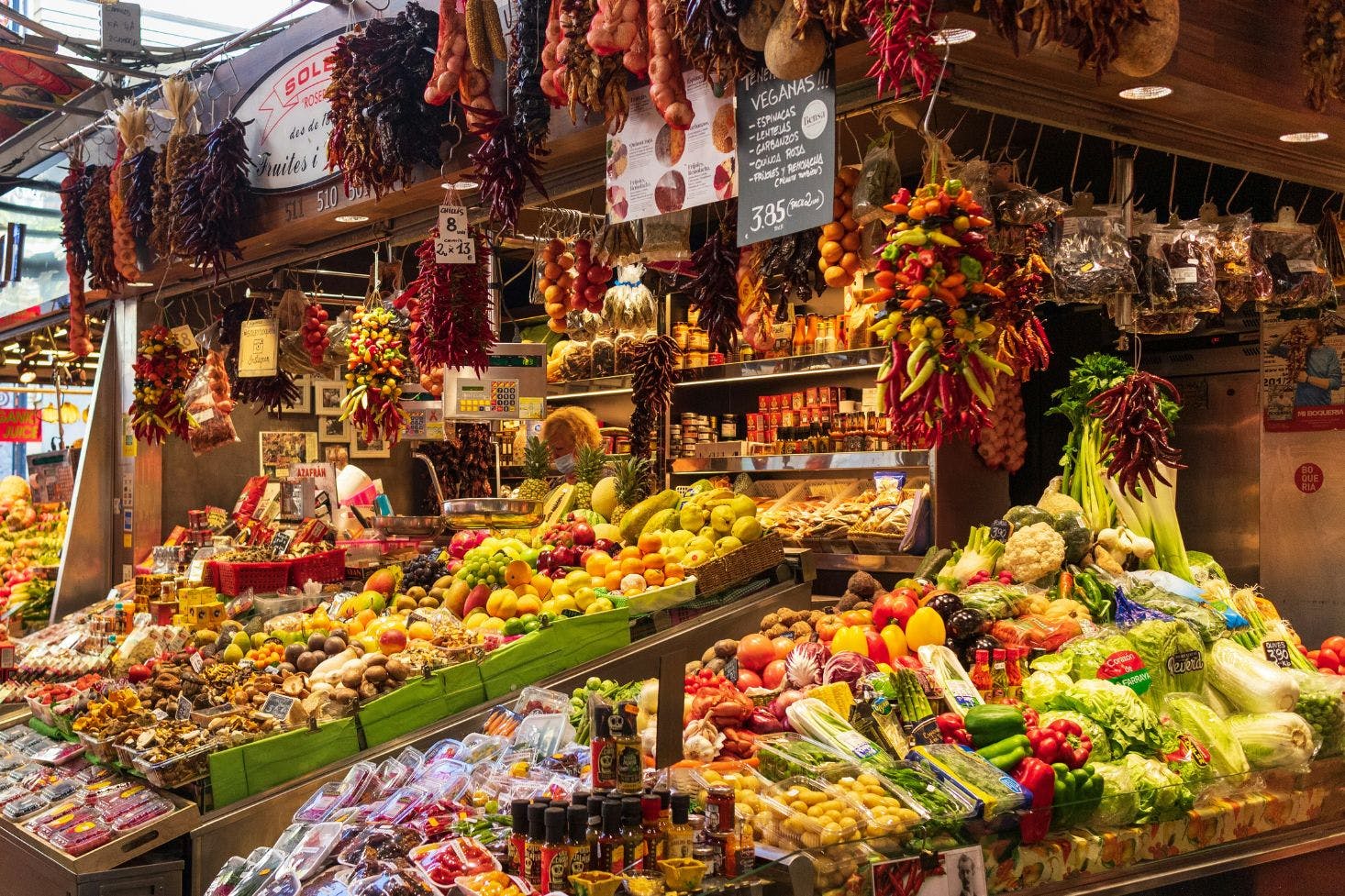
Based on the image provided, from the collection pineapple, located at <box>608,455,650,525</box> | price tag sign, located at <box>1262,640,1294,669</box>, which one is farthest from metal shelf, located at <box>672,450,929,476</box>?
price tag sign, located at <box>1262,640,1294,669</box>

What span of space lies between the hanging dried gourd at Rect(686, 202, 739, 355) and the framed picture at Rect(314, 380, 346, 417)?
583 centimetres

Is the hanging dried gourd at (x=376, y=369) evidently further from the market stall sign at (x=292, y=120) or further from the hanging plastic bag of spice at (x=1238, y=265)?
the hanging plastic bag of spice at (x=1238, y=265)

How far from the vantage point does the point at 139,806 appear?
4.14 metres

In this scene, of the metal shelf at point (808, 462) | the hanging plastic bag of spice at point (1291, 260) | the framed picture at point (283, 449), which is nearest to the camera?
the hanging plastic bag of spice at point (1291, 260)

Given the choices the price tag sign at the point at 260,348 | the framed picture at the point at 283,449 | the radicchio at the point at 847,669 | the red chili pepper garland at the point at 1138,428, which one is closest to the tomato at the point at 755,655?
the radicchio at the point at 847,669

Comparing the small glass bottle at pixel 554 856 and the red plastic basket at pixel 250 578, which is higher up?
the red plastic basket at pixel 250 578

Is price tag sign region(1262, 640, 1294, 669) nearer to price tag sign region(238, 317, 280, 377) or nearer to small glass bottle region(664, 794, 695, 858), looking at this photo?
small glass bottle region(664, 794, 695, 858)

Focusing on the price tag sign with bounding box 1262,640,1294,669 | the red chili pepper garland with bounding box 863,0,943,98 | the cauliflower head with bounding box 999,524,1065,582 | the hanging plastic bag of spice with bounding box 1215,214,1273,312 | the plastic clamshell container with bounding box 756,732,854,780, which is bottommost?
the plastic clamshell container with bounding box 756,732,854,780

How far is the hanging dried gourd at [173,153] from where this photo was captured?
22.4 feet

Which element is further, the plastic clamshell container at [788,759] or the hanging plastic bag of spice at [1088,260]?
the hanging plastic bag of spice at [1088,260]

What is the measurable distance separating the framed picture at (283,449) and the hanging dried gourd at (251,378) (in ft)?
5.90

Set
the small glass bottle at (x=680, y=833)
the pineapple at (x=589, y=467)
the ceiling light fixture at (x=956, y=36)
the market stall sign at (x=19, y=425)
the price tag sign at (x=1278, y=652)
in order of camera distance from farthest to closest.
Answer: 1. the market stall sign at (x=19, y=425)
2. the pineapple at (x=589, y=467)
3. the price tag sign at (x=1278, y=652)
4. the ceiling light fixture at (x=956, y=36)
5. the small glass bottle at (x=680, y=833)

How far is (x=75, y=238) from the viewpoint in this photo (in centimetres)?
788

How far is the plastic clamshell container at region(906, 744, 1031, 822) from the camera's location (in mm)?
3281
